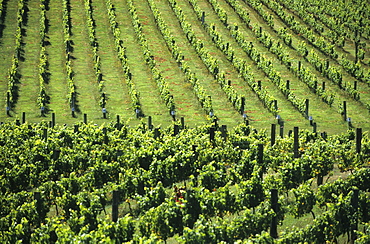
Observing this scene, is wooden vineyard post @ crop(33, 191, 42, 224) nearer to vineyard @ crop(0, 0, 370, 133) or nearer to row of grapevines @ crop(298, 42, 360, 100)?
vineyard @ crop(0, 0, 370, 133)

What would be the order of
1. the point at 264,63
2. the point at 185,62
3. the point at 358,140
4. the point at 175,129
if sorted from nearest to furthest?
the point at 358,140, the point at 175,129, the point at 264,63, the point at 185,62

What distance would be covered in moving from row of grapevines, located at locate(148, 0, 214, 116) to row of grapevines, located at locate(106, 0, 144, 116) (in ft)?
16.2

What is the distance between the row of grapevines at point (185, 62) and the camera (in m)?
44.7

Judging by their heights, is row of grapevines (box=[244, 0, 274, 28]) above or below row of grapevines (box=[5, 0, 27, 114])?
above

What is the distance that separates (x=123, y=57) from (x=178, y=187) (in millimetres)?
31631

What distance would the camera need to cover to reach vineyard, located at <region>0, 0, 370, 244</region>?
21422 mm

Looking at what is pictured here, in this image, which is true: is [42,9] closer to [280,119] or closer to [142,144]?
[280,119]

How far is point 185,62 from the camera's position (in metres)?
54.9

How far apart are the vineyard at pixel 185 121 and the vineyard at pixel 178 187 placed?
8 cm

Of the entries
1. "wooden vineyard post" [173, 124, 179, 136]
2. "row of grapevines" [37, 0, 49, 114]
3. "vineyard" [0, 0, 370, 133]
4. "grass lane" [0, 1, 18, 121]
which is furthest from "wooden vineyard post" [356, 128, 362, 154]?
"grass lane" [0, 1, 18, 121]

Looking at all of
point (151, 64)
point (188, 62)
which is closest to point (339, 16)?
point (188, 62)

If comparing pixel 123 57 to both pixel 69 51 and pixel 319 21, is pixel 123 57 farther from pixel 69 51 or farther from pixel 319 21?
pixel 319 21

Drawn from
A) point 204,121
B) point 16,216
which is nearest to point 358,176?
point 16,216

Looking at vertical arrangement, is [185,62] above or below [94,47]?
below
